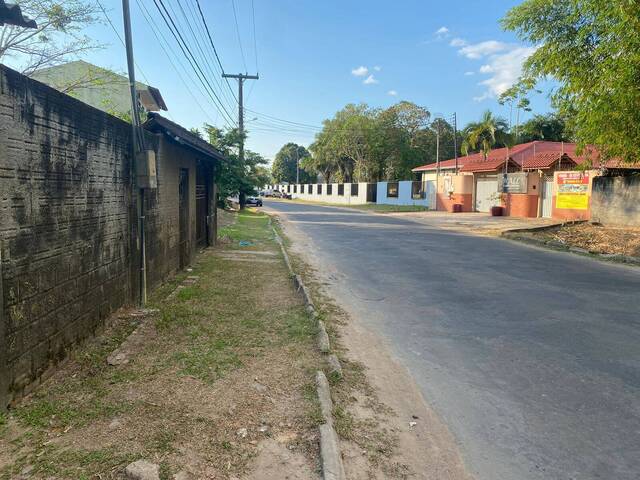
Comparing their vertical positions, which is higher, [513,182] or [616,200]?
[513,182]

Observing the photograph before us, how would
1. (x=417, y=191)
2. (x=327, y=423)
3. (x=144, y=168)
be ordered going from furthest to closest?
(x=417, y=191) → (x=144, y=168) → (x=327, y=423)

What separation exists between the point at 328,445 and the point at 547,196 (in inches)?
1090

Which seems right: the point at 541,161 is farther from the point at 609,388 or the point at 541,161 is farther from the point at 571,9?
the point at 609,388

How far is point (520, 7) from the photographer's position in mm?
14930

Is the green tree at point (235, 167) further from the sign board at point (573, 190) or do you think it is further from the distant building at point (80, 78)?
the sign board at point (573, 190)

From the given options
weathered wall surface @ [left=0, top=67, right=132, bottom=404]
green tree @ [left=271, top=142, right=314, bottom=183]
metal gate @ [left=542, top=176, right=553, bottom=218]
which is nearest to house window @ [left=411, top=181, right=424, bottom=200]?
metal gate @ [left=542, top=176, right=553, bottom=218]

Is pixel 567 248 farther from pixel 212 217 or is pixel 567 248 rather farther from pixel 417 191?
pixel 417 191

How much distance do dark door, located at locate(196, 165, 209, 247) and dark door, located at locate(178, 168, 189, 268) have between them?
1.90 meters

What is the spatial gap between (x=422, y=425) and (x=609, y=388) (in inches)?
77.3

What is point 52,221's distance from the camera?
4.44m

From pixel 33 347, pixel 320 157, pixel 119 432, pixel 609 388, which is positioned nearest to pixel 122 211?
pixel 33 347

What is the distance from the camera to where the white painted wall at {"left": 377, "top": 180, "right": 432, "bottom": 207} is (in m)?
43.0

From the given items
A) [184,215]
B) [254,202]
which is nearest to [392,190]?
[254,202]

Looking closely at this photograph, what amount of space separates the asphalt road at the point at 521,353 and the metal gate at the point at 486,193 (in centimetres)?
2161
